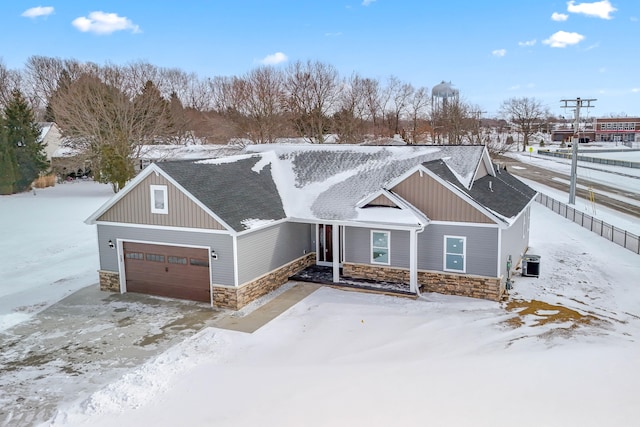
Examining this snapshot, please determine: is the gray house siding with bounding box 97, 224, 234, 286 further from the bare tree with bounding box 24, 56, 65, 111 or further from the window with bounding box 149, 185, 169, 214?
the bare tree with bounding box 24, 56, 65, 111

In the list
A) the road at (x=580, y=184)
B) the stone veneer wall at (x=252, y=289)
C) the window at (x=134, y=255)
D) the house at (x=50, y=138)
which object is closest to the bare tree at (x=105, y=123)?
the house at (x=50, y=138)

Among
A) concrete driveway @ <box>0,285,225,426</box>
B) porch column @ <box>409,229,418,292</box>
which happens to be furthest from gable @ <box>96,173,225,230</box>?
porch column @ <box>409,229,418,292</box>

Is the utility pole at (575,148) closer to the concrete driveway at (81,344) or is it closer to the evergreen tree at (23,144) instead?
the concrete driveway at (81,344)

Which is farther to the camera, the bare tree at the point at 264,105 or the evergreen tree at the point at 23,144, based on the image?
the bare tree at the point at 264,105

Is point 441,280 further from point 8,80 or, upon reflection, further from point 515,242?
point 8,80

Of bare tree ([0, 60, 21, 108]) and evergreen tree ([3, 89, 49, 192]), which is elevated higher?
bare tree ([0, 60, 21, 108])

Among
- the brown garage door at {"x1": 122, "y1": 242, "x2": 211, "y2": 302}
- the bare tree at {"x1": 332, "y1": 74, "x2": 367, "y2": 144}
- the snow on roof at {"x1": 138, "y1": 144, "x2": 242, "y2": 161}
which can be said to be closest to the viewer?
the brown garage door at {"x1": 122, "y1": 242, "x2": 211, "y2": 302}
